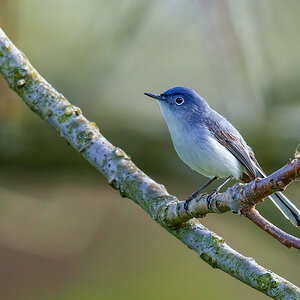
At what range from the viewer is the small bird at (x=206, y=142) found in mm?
2836

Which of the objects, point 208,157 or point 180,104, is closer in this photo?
point 208,157

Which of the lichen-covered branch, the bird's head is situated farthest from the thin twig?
the bird's head

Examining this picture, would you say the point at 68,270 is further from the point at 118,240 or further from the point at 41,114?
the point at 41,114

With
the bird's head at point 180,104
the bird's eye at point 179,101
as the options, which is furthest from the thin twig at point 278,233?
the bird's eye at point 179,101

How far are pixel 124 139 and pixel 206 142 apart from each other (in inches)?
47.2

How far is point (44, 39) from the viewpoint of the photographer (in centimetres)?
559

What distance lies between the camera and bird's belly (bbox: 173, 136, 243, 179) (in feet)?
9.27

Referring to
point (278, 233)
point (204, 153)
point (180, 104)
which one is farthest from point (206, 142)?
point (278, 233)

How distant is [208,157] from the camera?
9.31 ft

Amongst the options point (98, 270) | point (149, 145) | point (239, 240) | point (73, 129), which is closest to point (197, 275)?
point (239, 240)

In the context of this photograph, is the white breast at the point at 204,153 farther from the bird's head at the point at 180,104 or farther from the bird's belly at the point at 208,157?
the bird's head at the point at 180,104

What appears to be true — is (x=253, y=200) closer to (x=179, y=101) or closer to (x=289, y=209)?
(x=289, y=209)

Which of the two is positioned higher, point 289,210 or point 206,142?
point 206,142

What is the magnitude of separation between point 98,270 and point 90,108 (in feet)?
4.89
